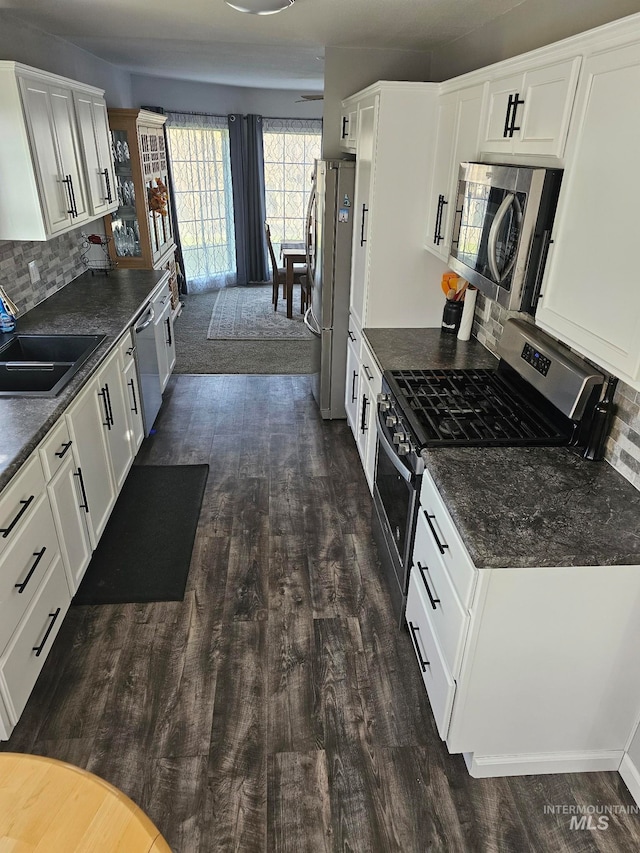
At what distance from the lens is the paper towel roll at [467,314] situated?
9.86 ft

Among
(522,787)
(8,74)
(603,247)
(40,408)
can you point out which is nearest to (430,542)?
(522,787)

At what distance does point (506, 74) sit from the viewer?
1.98 m

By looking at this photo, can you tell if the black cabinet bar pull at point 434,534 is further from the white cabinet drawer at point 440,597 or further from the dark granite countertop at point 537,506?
the dark granite countertop at point 537,506

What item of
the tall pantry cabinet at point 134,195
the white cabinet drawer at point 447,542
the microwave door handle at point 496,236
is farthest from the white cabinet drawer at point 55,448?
the tall pantry cabinet at point 134,195

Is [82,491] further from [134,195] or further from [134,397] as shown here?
[134,195]

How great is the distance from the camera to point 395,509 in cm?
244

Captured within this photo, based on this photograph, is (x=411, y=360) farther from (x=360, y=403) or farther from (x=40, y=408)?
(x=40, y=408)

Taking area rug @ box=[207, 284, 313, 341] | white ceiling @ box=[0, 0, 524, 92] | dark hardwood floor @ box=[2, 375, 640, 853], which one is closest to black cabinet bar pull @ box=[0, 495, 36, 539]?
dark hardwood floor @ box=[2, 375, 640, 853]

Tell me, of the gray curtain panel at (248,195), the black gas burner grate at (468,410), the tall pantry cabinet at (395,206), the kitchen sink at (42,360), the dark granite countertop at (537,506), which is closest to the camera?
the dark granite countertop at (537,506)

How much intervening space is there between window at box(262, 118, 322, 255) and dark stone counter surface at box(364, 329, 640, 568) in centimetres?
712

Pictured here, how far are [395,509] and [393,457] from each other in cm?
24

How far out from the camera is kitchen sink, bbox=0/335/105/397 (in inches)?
103

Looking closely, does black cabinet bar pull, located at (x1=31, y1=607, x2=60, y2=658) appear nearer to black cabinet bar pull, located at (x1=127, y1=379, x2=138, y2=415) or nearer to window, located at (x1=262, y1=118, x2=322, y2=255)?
black cabinet bar pull, located at (x1=127, y1=379, x2=138, y2=415)

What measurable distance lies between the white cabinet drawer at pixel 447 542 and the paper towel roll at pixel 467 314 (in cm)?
135
